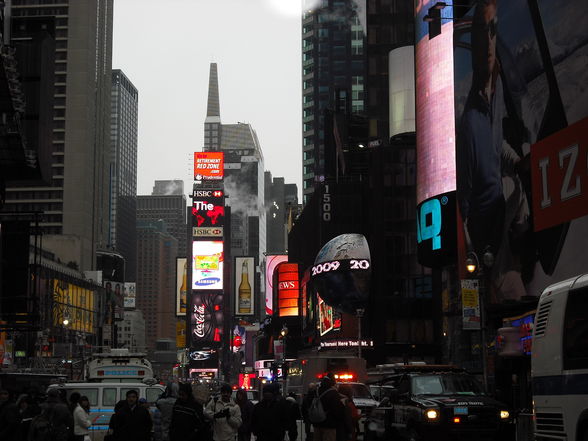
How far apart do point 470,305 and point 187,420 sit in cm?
1752

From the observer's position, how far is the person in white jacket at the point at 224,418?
17.4m

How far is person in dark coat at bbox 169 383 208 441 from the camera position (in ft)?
51.2

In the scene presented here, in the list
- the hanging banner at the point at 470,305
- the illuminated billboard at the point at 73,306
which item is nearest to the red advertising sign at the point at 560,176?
the hanging banner at the point at 470,305

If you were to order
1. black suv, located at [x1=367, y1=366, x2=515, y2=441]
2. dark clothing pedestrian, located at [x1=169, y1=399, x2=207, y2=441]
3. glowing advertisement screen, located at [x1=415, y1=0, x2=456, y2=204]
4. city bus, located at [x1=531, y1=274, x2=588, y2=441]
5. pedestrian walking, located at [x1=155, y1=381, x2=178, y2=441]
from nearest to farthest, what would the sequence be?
city bus, located at [x1=531, y1=274, x2=588, y2=441] → dark clothing pedestrian, located at [x1=169, y1=399, x2=207, y2=441] → pedestrian walking, located at [x1=155, y1=381, x2=178, y2=441] → black suv, located at [x1=367, y1=366, x2=515, y2=441] → glowing advertisement screen, located at [x1=415, y1=0, x2=456, y2=204]

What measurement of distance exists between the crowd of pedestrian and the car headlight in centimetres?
227

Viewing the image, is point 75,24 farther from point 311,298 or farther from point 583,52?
point 583,52

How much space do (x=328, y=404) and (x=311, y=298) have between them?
8529cm

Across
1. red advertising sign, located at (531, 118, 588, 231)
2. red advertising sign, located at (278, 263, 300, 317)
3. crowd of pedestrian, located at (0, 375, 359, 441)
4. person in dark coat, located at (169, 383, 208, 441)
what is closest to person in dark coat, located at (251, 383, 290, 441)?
crowd of pedestrian, located at (0, 375, 359, 441)

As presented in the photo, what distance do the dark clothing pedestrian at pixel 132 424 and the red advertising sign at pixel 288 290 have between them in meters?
107

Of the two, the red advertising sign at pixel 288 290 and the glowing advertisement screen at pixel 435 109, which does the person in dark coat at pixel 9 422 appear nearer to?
the glowing advertisement screen at pixel 435 109

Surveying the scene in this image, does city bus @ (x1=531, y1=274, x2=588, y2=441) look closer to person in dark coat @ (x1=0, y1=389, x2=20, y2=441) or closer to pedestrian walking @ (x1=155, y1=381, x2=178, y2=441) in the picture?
pedestrian walking @ (x1=155, y1=381, x2=178, y2=441)

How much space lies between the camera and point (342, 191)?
321 feet

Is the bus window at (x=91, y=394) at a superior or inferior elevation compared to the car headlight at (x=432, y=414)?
superior

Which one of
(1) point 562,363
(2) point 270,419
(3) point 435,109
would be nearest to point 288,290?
(3) point 435,109
